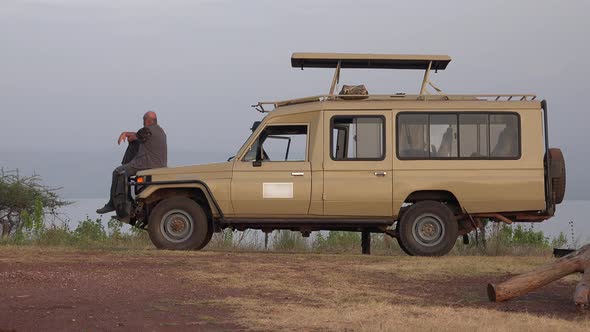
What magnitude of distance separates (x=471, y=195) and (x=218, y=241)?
542cm

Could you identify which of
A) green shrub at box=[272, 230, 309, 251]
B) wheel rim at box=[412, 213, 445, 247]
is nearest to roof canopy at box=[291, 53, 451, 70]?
wheel rim at box=[412, 213, 445, 247]

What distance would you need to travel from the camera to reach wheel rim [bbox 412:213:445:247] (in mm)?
16188

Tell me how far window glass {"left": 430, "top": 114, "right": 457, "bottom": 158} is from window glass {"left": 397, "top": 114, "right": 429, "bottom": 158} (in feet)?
0.35

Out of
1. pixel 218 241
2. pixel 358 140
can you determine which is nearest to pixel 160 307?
pixel 358 140

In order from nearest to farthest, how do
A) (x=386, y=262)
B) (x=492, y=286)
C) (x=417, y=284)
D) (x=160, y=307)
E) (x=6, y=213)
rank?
(x=160, y=307) → (x=492, y=286) → (x=417, y=284) → (x=386, y=262) → (x=6, y=213)

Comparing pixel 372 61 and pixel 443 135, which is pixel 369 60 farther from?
pixel 443 135


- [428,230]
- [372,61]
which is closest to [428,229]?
[428,230]

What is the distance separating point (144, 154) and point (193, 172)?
139 centimetres

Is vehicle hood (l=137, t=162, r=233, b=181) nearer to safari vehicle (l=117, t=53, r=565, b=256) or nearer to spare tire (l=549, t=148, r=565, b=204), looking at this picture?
safari vehicle (l=117, t=53, r=565, b=256)

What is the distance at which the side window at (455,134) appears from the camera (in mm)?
16062

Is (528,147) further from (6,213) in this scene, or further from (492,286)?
(6,213)

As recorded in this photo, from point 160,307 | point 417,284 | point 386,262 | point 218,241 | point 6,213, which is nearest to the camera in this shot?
point 160,307

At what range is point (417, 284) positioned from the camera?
40.3 ft

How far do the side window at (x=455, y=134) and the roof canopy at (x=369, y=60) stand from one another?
3.64 feet
